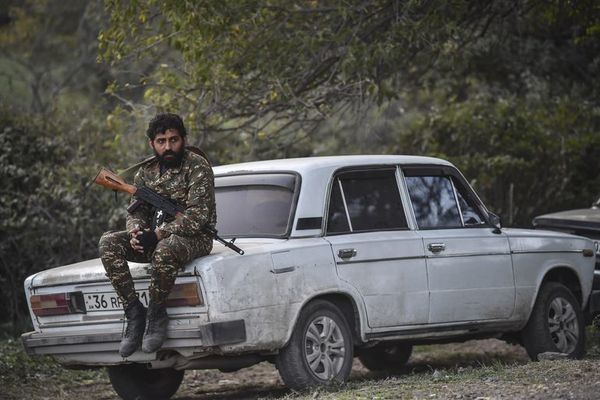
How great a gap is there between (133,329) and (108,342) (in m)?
0.35

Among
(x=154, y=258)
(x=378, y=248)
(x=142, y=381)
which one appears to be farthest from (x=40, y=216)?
(x=154, y=258)

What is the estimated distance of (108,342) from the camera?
7523mm

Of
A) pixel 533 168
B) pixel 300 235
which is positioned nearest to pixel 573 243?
pixel 300 235

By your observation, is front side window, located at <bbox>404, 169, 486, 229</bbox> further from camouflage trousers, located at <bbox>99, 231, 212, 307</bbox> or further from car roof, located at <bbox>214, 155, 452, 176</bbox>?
camouflage trousers, located at <bbox>99, 231, 212, 307</bbox>

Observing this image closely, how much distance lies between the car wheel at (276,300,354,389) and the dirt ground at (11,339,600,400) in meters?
0.13

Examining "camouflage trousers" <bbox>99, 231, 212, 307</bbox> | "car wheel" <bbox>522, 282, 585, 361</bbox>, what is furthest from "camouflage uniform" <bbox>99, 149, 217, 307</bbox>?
"car wheel" <bbox>522, 282, 585, 361</bbox>

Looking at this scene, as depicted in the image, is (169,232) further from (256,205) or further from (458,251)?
(458,251)

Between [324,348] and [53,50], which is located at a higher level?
[53,50]

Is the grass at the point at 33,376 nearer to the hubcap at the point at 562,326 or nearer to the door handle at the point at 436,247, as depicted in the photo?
the door handle at the point at 436,247

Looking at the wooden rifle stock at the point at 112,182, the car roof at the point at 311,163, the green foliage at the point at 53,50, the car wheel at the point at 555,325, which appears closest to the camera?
the wooden rifle stock at the point at 112,182

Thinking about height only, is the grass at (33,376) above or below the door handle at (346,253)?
below

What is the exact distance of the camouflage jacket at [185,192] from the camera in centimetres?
727

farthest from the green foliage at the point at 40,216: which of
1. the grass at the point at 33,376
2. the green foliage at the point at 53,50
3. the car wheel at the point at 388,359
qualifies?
the green foliage at the point at 53,50

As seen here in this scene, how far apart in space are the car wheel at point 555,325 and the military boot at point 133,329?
12.0 feet
